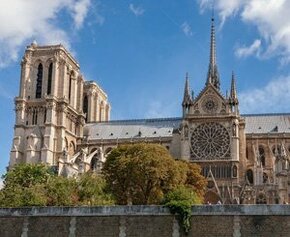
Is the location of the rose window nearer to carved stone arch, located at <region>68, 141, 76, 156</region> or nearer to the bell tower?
the bell tower

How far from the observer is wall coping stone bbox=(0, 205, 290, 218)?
96.5 ft

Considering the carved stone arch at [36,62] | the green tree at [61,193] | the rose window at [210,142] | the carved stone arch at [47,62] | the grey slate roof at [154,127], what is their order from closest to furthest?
the green tree at [61,193] → the rose window at [210,142] → the grey slate roof at [154,127] → the carved stone arch at [47,62] → the carved stone arch at [36,62]

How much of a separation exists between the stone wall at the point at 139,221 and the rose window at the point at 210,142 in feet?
131

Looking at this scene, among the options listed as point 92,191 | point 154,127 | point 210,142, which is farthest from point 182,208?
point 154,127

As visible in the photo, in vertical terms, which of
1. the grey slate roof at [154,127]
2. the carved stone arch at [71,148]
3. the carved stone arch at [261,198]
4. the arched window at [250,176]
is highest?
the grey slate roof at [154,127]

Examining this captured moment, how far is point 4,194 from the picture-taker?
45562 millimetres

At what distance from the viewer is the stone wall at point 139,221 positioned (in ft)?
96.2

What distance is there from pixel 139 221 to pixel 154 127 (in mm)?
53363

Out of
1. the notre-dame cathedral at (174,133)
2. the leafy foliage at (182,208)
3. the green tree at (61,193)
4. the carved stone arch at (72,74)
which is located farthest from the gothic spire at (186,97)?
the leafy foliage at (182,208)

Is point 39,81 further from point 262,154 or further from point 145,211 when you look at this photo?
point 145,211

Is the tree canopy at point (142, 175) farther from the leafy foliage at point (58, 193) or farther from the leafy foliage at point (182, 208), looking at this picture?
the leafy foliage at point (182, 208)

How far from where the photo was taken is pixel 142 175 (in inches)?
1757

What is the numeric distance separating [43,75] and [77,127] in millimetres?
8757

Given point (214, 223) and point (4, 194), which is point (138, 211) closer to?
point (214, 223)
